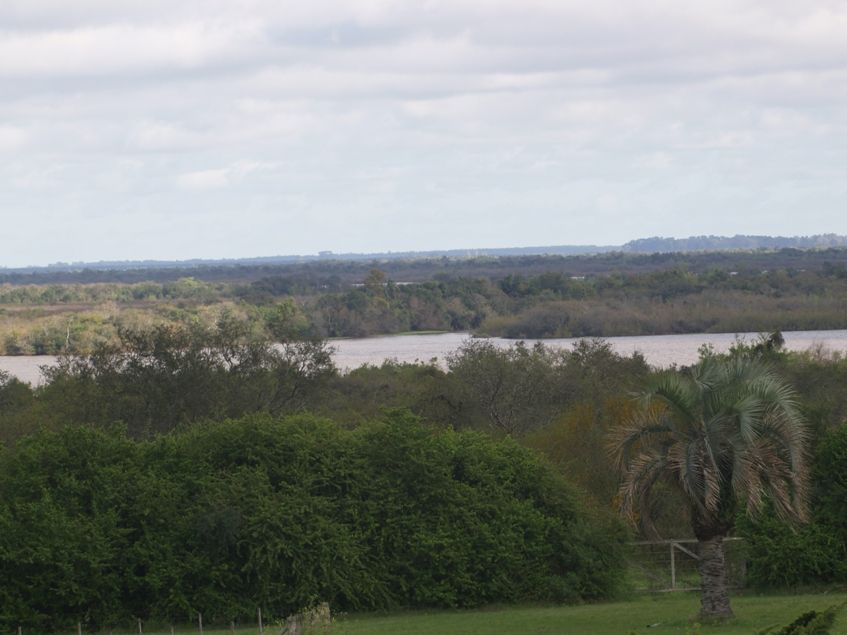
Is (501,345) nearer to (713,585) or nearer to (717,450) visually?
(713,585)

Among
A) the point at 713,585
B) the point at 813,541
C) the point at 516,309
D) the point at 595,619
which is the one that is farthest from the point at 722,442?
the point at 516,309

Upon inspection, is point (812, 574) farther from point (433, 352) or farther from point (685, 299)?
point (685, 299)

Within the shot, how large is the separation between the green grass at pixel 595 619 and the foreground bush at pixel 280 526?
2.86ft

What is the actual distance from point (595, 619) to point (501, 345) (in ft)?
277

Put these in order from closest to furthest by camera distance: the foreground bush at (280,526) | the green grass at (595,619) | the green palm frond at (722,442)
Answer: the green palm frond at (722,442) < the green grass at (595,619) < the foreground bush at (280,526)

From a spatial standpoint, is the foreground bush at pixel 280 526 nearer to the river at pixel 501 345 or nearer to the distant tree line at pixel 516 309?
the river at pixel 501 345

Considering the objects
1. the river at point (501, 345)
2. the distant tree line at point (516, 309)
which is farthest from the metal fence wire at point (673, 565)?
the distant tree line at point (516, 309)

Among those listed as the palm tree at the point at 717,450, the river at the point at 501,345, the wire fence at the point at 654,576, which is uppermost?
the palm tree at the point at 717,450

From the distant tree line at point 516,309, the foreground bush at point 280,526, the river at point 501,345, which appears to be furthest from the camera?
the distant tree line at point 516,309

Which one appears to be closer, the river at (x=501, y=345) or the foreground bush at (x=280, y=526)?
the foreground bush at (x=280, y=526)

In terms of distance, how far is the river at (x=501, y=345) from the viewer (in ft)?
308

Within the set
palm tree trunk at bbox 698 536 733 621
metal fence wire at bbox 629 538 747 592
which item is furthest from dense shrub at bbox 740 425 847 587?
palm tree trunk at bbox 698 536 733 621

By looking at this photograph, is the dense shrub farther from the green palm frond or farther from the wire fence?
the green palm frond

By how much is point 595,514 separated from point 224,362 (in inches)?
866
